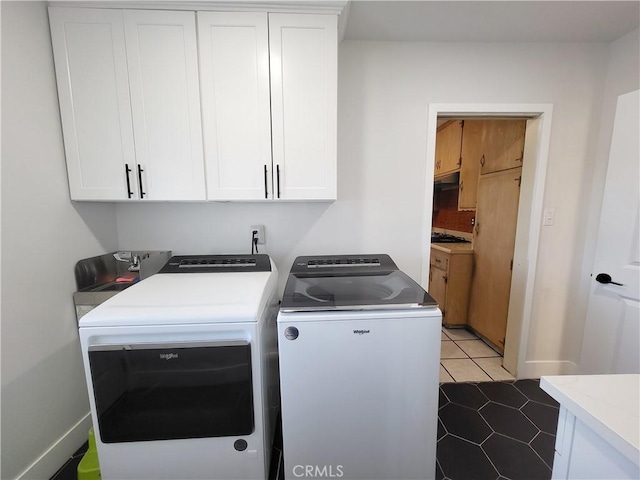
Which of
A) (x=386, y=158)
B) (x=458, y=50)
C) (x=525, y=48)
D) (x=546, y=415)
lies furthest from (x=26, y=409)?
(x=525, y=48)

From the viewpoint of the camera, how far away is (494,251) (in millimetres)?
2309

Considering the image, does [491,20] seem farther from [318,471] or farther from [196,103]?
[318,471]

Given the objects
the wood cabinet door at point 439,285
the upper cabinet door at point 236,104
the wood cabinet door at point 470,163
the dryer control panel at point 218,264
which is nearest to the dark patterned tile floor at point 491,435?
the wood cabinet door at point 439,285

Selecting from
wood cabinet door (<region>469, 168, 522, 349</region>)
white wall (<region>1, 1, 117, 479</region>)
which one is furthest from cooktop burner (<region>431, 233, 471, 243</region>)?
white wall (<region>1, 1, 117, 479</region>)

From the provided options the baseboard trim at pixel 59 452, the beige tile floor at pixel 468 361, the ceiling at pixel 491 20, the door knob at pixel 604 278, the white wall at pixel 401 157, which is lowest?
the beige tile floor at pixel 468 361

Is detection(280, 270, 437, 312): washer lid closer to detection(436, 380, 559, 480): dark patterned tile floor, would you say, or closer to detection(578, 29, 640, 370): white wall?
detection(436, 380, 559, 480): dark patterned tile floor

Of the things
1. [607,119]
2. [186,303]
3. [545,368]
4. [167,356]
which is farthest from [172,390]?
[607,119]

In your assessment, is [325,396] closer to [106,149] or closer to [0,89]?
[106,149]

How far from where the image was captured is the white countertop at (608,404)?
484 millimetres

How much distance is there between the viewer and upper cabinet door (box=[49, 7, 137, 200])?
1312 millimetres

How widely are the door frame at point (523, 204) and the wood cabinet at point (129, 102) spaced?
1498mm

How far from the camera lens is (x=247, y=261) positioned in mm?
1605

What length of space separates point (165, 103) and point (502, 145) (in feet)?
8.35

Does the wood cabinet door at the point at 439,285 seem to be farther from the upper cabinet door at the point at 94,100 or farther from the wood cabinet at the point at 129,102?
the upper cabinet door at the point at 94,100
